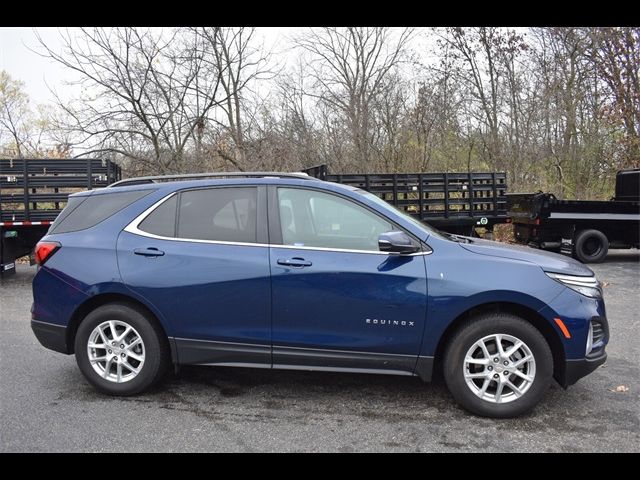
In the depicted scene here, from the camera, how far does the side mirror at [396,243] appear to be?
136 inches

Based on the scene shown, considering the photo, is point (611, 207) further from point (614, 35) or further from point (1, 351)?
point (1, 351)

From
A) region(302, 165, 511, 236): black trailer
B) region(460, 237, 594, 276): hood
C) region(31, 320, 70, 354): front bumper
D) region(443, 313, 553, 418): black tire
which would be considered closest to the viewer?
region(443, 313, 553, 418): black tire

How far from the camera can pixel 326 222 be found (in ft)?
12.4

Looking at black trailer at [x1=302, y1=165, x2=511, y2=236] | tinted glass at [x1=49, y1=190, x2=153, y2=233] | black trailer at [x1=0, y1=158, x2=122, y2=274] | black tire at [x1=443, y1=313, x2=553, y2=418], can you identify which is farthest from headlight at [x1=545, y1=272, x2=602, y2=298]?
black trailer at [x1=0, y1=158, x2=122, y2=274]

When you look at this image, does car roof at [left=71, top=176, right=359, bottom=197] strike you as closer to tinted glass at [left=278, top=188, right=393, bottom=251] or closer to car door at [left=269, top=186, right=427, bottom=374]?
tinted glass at [left=278, top=188, right=393, bottom=251]

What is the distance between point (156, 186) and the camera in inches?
161

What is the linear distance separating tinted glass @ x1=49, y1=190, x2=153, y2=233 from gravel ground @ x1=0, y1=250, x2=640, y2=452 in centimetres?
136

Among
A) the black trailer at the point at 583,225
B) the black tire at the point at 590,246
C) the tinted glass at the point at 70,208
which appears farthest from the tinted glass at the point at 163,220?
the black tire at the point at 590,246

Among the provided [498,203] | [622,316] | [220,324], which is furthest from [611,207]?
[220,324]

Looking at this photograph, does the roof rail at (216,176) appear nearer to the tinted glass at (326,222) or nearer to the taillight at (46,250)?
the tinted glass at (326,222)

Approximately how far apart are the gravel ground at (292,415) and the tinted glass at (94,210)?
136 centimetres

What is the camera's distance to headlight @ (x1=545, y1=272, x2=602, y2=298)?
3502 millimetres

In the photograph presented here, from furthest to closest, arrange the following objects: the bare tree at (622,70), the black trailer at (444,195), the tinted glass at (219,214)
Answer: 1. the bare tree at (622,70)
2. the black trailer at (444,195)
3. the tinted glass at (219,214)

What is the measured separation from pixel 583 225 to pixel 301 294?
31.5 ft
